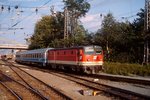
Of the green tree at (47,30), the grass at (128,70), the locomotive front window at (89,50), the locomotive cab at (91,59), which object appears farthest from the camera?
the green tree at (47,30)

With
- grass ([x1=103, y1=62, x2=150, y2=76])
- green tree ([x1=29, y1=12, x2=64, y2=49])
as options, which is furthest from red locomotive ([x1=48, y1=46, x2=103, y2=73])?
green tree ([x1=29, y1=12, x2=64, y2=49])

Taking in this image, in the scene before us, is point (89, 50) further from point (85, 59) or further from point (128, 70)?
point (128, 70)

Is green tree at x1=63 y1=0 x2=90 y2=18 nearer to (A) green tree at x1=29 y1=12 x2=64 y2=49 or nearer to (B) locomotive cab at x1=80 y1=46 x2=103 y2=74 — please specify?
(A) green tree at x1=29 y1=12 x2=64 y2=49

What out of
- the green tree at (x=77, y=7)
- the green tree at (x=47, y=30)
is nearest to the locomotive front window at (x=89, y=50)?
the green tree at (x=47, y=30)

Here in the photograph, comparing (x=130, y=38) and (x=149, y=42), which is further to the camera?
(x=130, y=38)

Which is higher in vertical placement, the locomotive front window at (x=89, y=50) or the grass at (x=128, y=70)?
the locomotive front window at (x=89, y=50)

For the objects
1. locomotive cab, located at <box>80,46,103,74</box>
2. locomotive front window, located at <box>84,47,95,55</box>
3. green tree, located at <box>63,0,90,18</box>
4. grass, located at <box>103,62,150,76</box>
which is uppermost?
green tree, located at <box>63,0,90,18</box>

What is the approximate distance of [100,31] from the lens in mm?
45656

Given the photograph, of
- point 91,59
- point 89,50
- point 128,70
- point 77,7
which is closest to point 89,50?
point 89,50

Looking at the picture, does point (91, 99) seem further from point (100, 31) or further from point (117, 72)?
point (100, 31)

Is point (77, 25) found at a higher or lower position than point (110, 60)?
higher

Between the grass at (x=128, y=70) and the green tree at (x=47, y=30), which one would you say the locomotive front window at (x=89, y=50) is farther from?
the green tree at (x=47, y=30)

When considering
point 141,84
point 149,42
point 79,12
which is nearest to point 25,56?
point 79,12

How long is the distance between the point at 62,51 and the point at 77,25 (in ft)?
146
